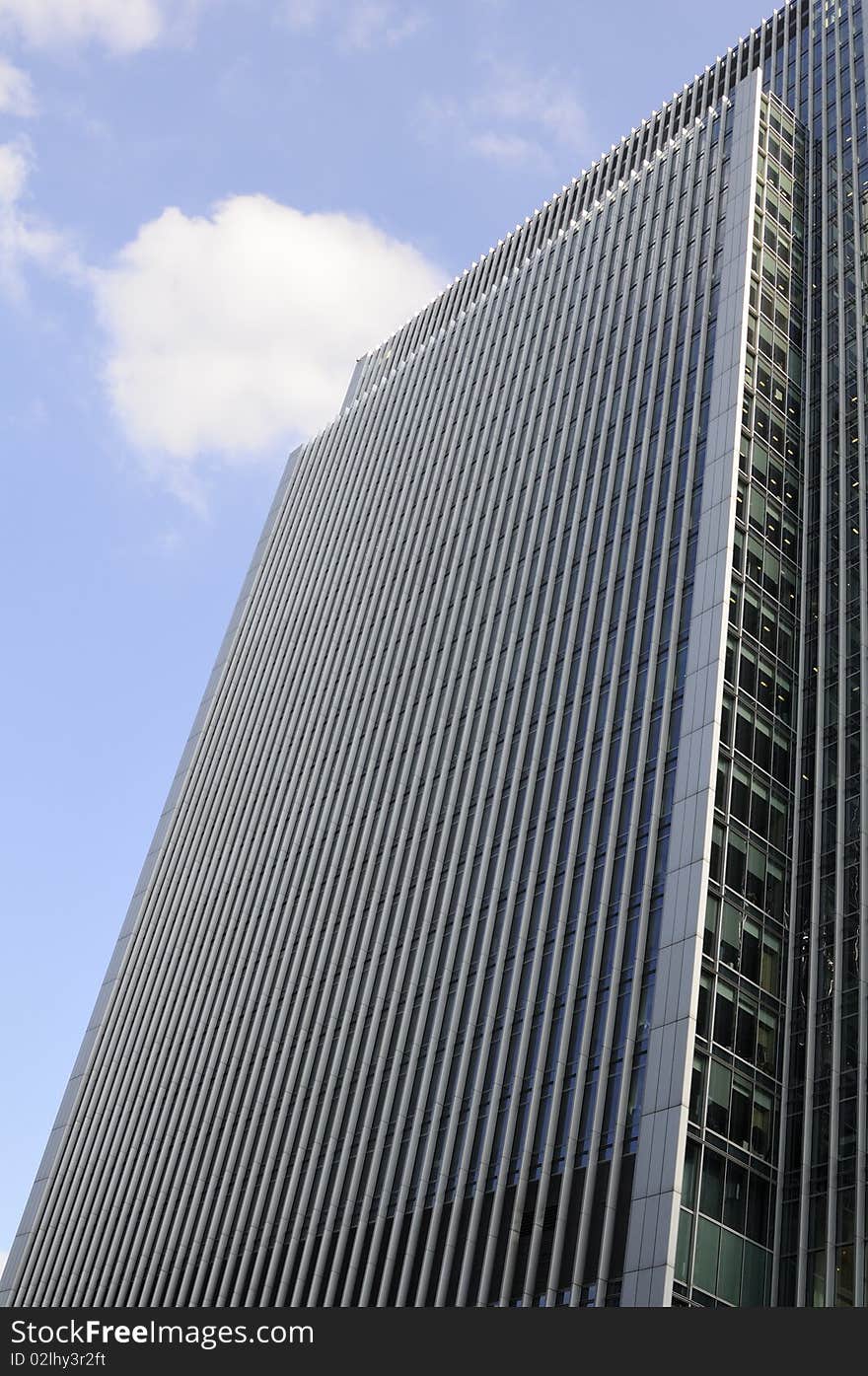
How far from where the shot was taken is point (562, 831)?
70562 millimetres

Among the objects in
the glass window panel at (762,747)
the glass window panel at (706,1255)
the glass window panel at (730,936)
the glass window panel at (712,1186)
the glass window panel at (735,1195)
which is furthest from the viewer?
the glass window panel at (762,747)

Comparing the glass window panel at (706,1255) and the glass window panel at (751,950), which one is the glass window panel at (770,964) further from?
the glass window panel at (706,1255)

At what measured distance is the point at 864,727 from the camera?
208 feet

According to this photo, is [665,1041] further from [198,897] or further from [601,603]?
[198,897]

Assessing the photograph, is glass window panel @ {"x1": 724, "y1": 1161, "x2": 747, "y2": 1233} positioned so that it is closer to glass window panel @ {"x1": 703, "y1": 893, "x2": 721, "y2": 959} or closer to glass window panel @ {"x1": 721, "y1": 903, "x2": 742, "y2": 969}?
glass window panel @ {"x1": 721, "y1": 903, "x2": 742, "y2": 969}

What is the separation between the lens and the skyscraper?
57844 mm

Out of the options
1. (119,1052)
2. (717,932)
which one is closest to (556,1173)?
(717,932)

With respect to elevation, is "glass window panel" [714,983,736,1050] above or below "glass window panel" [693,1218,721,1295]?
above

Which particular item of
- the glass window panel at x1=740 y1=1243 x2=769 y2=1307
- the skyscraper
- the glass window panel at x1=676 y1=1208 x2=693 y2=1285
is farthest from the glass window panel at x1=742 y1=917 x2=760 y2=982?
the glass window panel at x1=676 y1=1208 x2=693 y2=1285

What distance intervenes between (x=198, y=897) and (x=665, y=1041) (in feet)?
156

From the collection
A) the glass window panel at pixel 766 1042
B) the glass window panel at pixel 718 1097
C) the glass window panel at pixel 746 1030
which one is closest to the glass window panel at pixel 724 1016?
the glass window panel at pixel 746 1030

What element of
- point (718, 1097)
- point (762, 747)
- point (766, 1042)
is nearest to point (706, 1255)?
point (718, 1097)

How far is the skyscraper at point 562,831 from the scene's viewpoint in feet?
190

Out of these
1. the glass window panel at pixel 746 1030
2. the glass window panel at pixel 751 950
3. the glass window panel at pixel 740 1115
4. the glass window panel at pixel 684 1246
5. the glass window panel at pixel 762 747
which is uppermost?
the glass window panel at pixel 762 747
